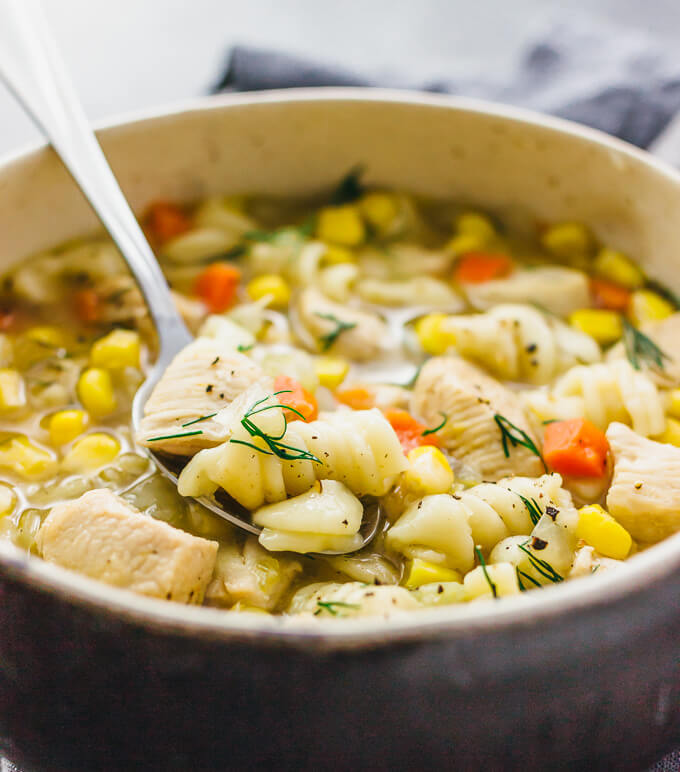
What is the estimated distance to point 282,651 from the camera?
1471mm

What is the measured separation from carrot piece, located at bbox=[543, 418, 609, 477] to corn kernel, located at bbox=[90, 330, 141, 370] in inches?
55.9

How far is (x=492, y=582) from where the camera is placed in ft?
6.68

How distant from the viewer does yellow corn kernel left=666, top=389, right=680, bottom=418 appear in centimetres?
287

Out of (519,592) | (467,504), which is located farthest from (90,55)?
(519,592)

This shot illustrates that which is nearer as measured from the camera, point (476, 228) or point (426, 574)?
point (426, 574)

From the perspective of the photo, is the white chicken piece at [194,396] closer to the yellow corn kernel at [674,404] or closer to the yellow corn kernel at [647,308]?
the yellow corn kernel at [674,404]

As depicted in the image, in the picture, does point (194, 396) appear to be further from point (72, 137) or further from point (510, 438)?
point (72, 137)

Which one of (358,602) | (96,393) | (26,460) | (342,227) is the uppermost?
(342,227)

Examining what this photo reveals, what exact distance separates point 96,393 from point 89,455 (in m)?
0.27

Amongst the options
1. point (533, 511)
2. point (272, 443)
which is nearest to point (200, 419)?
point (272, 443)

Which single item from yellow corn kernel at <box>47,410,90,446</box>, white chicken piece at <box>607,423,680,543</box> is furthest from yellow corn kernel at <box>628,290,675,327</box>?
yellow corn kernel at <box>47,410,90,446</box>

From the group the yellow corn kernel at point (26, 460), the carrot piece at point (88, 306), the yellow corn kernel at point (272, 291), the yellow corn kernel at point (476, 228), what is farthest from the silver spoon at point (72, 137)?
the yellow corn kernel at point (476, 228)

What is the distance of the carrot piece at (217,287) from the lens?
11.1ft

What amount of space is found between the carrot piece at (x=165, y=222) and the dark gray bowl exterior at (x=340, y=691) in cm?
213
